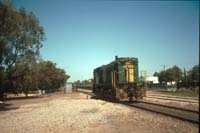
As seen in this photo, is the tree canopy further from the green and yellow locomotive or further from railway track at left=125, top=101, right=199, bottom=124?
railway track at left=125, top=101, right=199, bottom=124

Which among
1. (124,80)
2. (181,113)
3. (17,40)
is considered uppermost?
(17,40)

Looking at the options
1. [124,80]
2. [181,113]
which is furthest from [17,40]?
[181,113]

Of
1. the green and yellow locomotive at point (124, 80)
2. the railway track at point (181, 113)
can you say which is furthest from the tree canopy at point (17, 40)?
the railway track at point (181, 113)

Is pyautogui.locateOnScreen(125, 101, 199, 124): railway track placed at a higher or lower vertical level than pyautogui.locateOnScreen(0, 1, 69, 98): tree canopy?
lower

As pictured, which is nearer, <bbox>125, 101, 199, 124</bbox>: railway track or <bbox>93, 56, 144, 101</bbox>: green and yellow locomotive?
<bbox>125, 101, 199, 124</bbox>: railway track

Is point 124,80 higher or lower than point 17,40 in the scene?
lower

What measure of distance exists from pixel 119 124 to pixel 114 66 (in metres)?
15.1

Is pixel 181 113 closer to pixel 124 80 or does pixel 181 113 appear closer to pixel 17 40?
pixel 124 80

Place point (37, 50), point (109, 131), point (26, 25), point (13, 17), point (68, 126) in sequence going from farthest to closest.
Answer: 1. point (37, 50)
2. point (26, 25)
3. point (13, 17)
4. point (68, 126)
5. point (109, 131)

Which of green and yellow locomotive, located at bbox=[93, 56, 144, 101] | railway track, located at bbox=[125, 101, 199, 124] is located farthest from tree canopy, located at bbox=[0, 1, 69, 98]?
railway track, located at bbox=[125, 101, 199, 124]

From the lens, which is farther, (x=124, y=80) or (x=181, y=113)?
(x=124, y=80)

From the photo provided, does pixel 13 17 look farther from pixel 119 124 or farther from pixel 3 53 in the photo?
pixel 119 124

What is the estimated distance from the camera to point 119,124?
1265cm

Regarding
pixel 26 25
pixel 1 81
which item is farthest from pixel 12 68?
pixel 26 25
